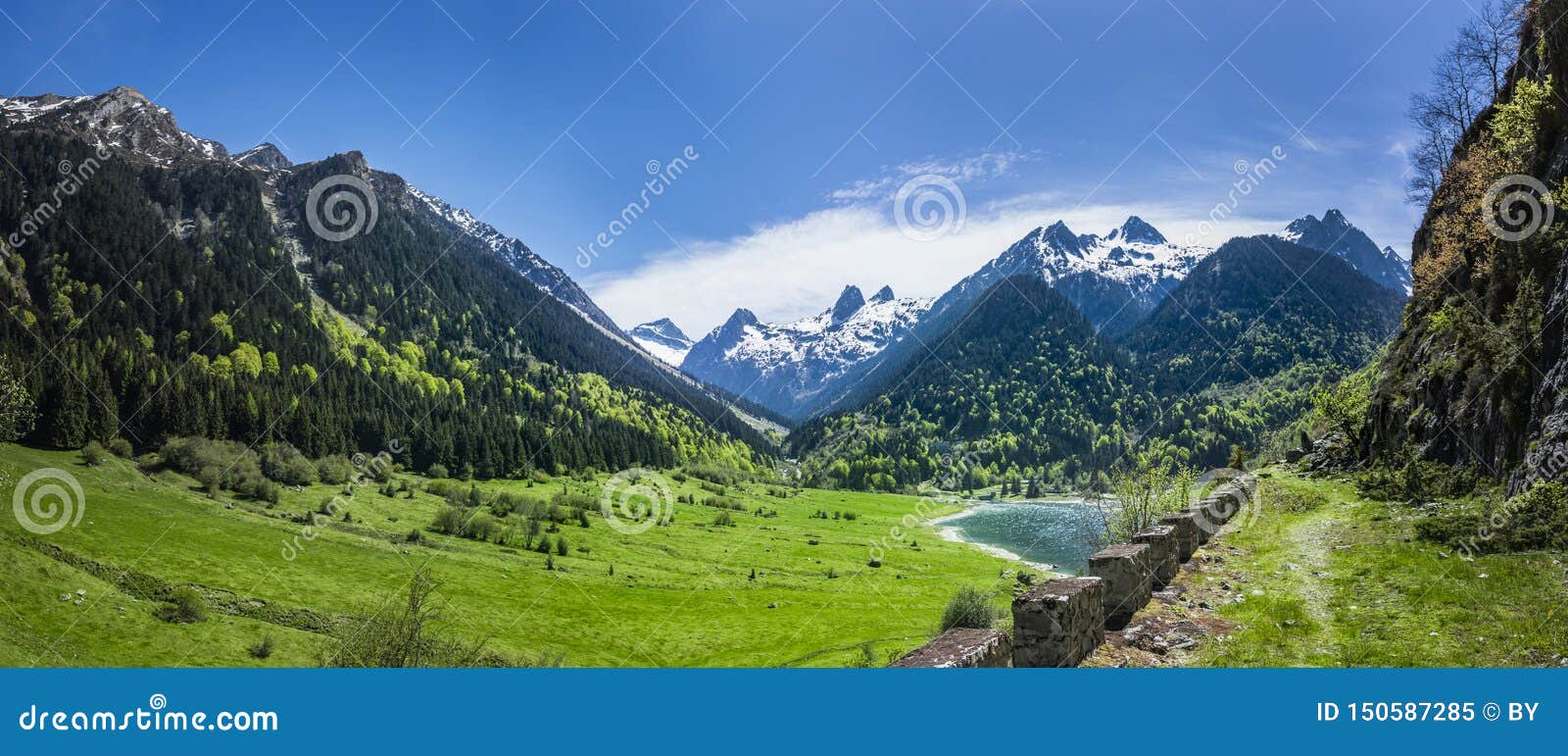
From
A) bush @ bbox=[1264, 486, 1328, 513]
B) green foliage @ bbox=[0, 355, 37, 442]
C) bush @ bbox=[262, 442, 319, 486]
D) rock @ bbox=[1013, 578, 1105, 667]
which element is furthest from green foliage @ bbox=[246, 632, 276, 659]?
bush @ bbox=[262, 442, 319, 486]

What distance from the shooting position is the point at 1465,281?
3941 centimetres

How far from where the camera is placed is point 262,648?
224ft

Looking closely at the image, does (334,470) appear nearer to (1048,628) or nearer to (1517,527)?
(1048,628)

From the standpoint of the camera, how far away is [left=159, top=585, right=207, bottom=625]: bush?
7194 cm

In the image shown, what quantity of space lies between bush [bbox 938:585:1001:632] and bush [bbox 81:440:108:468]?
12398 centimetres

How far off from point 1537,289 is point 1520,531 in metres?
15.6

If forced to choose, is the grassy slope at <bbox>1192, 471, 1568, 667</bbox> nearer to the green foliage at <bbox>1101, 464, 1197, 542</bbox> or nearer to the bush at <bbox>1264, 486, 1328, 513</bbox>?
the bush at <bbox>1264, 486, 1328, 513</bbox>

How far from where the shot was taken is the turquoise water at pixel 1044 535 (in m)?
124

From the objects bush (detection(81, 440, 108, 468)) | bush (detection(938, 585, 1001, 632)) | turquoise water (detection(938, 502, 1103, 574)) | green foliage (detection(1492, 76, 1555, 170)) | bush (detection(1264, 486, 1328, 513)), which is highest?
green foliage (detection(1492, 76, 1555, 170))

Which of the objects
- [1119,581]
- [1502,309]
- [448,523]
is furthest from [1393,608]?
[448,523]

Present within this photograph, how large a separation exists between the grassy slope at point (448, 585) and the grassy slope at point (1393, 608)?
55.2 metres

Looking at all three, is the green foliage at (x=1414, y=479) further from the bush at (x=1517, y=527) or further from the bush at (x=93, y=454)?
the bush at (x=93, y=454)

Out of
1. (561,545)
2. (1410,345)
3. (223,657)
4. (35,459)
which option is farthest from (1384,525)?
(35,459)

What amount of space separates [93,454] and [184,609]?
62.9m
